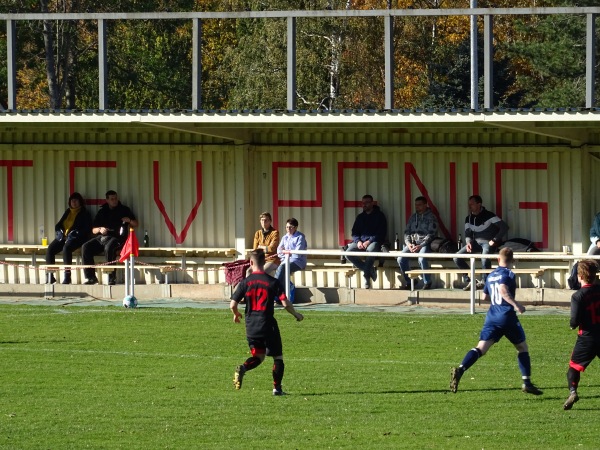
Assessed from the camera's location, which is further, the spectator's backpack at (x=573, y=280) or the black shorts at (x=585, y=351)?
the spectator's backpack at (x=573, y=280)

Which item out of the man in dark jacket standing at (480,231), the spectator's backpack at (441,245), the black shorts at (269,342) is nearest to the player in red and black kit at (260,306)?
the black shorts at (269,342)

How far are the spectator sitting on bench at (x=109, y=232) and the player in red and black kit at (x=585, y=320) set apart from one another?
1147 centimetres

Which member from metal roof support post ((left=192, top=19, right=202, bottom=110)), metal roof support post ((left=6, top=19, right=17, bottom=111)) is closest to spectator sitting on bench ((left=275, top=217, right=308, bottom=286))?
metal roof support post ((left=192, top=19, right=202, bottom=110))

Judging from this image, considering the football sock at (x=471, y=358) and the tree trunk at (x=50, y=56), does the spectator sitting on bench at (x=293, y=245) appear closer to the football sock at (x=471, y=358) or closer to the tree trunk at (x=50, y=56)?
the football sock at (x=471, y=358)

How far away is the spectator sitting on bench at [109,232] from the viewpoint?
22.6 metres

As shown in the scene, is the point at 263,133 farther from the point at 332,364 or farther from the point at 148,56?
the point at 148,56

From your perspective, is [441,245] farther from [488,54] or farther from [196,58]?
[196,58]

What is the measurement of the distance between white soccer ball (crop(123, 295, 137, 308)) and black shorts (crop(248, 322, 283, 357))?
7.51m

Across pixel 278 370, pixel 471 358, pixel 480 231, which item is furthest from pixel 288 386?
pixel 480 231

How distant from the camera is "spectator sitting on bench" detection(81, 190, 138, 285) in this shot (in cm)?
2258

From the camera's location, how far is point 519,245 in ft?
69.9

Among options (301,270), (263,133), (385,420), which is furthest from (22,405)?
(263,133)

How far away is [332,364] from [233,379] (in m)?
1.60

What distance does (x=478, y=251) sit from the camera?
834 inches
